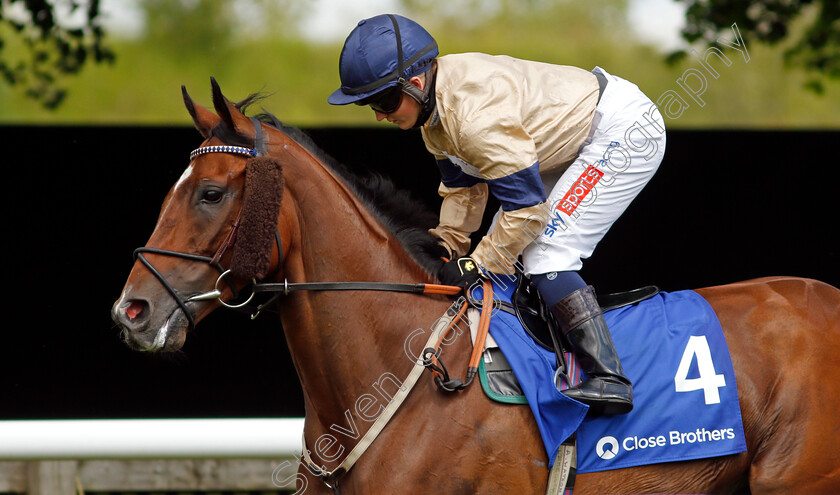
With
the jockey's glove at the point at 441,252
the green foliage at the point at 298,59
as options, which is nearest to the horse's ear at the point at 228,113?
the jockey's glove at the point at 441,252

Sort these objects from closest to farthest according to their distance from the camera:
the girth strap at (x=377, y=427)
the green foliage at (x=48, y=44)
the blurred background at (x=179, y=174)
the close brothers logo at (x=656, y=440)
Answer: the girth strap at (x=377, y=427)
the close brothers logo at (x=656, y=440)
the blurred background at (x=179, y=174)
the green foliage at (x=48, y=44)

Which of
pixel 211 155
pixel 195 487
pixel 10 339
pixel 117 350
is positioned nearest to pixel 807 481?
pixel 211 155

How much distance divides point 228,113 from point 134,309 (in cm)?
62

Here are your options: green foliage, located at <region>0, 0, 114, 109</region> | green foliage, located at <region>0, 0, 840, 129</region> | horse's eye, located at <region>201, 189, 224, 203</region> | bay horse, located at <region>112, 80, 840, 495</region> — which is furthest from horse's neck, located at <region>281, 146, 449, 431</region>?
green foliage, located at <region>0, 0, 840, 129</region>

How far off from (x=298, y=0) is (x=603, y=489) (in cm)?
437

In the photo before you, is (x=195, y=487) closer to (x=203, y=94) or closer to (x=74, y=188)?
(x=74, y=188)

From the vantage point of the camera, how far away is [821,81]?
554 cm

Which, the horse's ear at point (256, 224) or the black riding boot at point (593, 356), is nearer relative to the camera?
the horse's ear at point (256, 224)

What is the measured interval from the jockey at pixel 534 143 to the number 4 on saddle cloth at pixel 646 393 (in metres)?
0.08

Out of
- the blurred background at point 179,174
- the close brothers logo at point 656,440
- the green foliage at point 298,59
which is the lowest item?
the close brothers logo at point 656,440

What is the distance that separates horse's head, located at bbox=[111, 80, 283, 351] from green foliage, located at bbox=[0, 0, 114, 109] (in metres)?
3.28

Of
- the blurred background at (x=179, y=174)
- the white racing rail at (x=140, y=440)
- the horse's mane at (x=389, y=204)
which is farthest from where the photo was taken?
the blurred background at (x=179, y=174)

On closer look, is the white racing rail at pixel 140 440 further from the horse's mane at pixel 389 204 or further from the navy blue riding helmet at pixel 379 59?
the navy blue riding helmet at pixel 379 59

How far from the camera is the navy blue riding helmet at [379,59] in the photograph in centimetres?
241
